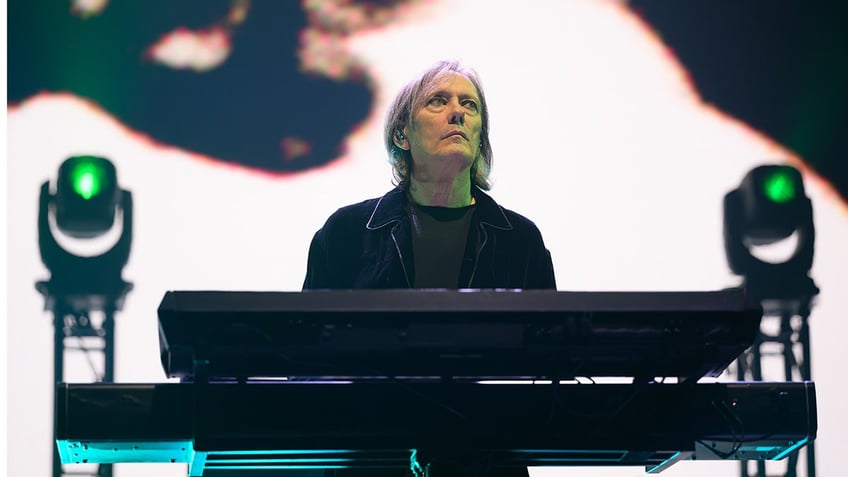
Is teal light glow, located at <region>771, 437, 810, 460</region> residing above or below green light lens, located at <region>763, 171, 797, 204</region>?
below

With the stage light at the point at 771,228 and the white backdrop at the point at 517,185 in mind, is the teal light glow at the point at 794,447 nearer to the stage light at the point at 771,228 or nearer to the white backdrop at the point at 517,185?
the white backdrop at the point at 517,185

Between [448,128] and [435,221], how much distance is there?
0.85 ft

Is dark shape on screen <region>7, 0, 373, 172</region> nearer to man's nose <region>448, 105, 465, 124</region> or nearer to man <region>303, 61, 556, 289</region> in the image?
man <region>303, 61, 556, 289</region>

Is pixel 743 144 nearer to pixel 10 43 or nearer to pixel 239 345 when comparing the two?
pixel 10 43

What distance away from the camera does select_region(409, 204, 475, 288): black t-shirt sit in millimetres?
2436

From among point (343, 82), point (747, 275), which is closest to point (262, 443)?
point (343, 82)

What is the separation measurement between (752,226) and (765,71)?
22.1 inches

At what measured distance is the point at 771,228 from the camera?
4047 mm

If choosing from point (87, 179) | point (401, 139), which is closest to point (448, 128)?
point (401, 139)

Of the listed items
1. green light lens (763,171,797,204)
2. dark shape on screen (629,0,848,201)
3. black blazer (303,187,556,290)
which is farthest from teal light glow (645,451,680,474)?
dark shape on screen (629,0,848,201)

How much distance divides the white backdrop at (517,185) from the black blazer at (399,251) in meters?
0.92

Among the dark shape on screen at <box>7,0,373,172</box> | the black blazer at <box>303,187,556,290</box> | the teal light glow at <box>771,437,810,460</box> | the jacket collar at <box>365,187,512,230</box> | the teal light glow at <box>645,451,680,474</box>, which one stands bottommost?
the teal light glow at <box>645,451,680,474</box>

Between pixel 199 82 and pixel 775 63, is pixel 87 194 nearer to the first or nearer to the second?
pixel 199 82

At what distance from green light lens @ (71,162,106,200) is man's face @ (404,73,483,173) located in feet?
4.39
